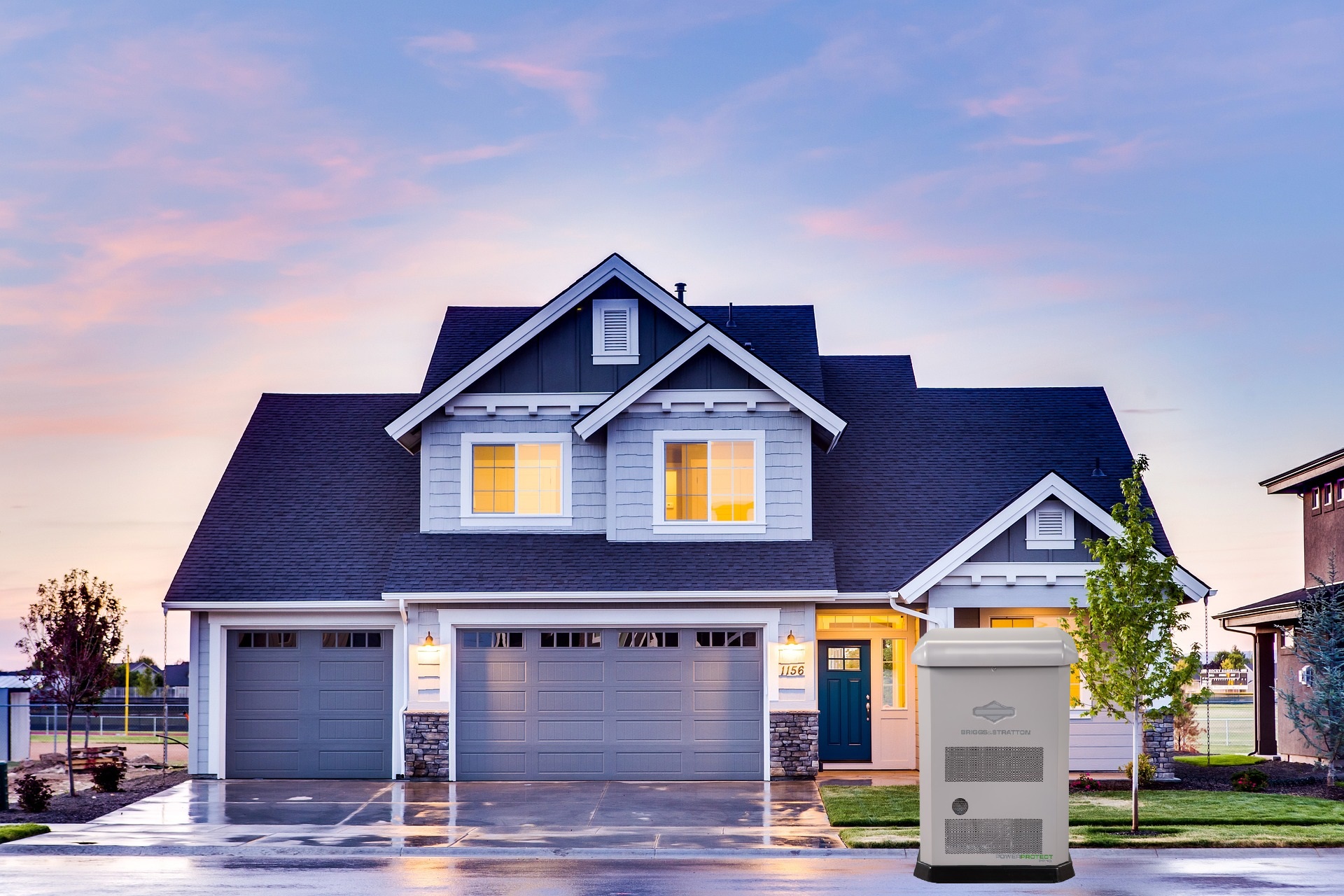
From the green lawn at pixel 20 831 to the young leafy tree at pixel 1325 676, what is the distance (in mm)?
18042

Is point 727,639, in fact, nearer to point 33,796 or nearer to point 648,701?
point 648,701

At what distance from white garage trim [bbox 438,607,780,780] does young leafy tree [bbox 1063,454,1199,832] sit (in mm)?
5605

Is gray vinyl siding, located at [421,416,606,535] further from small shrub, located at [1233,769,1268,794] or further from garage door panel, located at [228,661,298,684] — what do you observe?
small shrub, located at [1233,769,1268,794]

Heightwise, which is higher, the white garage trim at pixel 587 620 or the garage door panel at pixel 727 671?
the white garage trim at pixel 587 620

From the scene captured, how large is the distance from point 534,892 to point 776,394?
11.6 metres

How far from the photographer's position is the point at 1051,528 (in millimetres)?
22656

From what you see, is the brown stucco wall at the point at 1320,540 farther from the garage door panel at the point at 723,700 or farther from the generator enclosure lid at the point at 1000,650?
the generator enclosure lid at the point at 1000,650

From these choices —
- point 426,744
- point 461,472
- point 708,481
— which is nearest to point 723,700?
point 708,481

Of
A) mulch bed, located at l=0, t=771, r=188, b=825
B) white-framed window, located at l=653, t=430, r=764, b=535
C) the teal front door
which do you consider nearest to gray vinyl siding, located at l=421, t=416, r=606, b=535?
white-framed window, located at l=653, t=430, r=764, b=535

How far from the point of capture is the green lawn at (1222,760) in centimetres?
2627

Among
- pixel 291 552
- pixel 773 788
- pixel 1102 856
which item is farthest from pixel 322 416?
pixel 1102 856

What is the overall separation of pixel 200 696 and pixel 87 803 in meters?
3.02

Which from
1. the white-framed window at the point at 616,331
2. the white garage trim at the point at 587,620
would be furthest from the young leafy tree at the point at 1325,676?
the white-framed window at the point at 616,331

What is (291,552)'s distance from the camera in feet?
79.8
